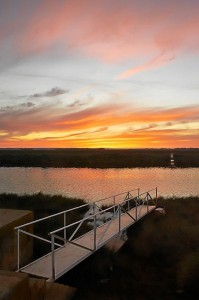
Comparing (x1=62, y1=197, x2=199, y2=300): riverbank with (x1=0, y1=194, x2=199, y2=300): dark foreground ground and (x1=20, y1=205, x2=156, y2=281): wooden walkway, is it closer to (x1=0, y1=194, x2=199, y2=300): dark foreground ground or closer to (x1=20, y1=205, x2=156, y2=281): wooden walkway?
(x1=0, y1=194, x2=199, y2=300): dark foreground ground

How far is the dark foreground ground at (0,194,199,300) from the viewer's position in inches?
338

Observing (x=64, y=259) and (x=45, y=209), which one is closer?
(x=64, y=259)

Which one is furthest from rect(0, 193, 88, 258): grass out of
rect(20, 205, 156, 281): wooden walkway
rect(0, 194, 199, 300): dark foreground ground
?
rect(0, 194, 199, 300): dark foreground ground

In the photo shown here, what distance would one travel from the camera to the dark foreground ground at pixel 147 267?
28.2 feet

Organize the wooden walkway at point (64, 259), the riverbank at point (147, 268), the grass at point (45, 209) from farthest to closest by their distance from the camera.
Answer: the grass at point (45, 209)
the riverbank at point (147, 268)
the wooden walkway at point (64, 259)

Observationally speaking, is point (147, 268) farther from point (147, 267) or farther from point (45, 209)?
point (45, 209)

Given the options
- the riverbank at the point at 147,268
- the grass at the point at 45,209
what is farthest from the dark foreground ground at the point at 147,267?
the grass at the point at 45,209

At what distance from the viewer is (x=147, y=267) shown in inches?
402

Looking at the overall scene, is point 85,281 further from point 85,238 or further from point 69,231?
point 69,231

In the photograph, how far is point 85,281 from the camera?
9156 millimetres

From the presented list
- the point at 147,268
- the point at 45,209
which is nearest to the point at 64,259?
the point at 147,268

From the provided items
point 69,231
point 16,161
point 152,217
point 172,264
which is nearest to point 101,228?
point 69,231

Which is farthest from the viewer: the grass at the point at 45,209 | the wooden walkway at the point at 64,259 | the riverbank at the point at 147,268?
the grass at the point at 45,209

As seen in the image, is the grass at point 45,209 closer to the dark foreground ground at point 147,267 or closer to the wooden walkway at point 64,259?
the wooden walkway at point 64,259
